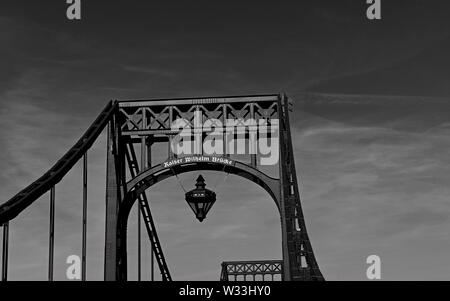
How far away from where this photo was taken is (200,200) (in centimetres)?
3522

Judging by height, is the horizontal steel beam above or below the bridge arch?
above

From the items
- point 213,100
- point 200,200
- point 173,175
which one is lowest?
point 200,200

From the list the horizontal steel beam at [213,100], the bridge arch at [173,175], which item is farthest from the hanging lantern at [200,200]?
the horizontal steel beam at [213,100]

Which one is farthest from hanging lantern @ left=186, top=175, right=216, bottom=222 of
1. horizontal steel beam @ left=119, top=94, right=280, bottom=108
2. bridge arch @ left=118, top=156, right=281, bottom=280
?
horizontal steel beam @ left=119, top=94, right=280, bottom=108

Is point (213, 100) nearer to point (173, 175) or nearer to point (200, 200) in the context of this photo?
point (173, 175)

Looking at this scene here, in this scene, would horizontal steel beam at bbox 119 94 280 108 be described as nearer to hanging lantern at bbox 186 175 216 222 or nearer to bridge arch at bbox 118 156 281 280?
bridge arch at bbox 118 156 281 280

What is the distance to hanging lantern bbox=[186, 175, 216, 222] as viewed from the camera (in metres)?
35.2

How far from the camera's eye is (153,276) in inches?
1698

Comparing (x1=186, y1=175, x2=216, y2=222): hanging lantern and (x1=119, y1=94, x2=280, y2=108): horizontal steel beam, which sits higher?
(x1=119, y1=94, x2=280, y2=108): horizontal steel beam

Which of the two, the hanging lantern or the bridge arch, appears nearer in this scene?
the hanging lantern

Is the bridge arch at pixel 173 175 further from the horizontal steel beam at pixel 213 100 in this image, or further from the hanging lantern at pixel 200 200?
the hanging lantern at pixel 200 200

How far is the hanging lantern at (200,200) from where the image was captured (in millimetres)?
35188

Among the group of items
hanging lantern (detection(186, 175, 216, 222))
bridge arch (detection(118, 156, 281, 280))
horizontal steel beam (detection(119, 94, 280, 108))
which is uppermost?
horizontal steel beam (detection(119, 94, 280, 108))
